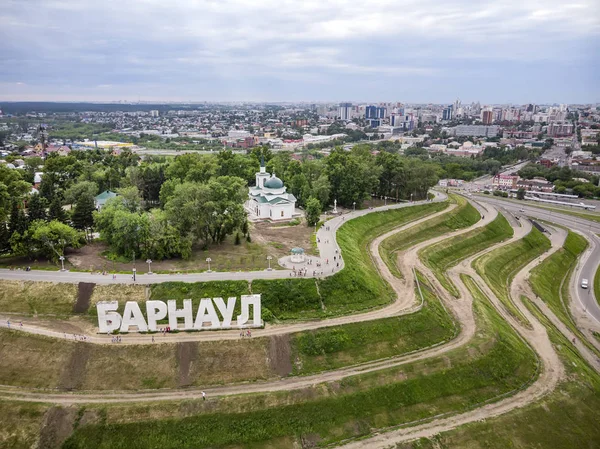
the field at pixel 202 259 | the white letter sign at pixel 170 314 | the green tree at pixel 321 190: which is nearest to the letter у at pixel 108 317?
the white letter sign at pixel 170 314

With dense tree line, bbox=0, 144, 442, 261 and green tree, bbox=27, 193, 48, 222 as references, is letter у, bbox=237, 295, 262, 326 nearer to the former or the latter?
dense tree line, bbox=0, 144, 442, 261

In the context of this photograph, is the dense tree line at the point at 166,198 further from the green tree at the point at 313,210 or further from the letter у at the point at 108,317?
the letter у at the point at 108,317

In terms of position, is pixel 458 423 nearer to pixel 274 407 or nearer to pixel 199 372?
pixel 274 407

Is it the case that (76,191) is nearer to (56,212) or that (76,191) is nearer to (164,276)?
(56,212)

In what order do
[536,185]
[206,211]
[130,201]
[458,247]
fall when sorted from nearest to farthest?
[206,211] < [130,201] < [458,247] < [536,185]

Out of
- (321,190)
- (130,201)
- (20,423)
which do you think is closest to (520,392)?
(20,423)
